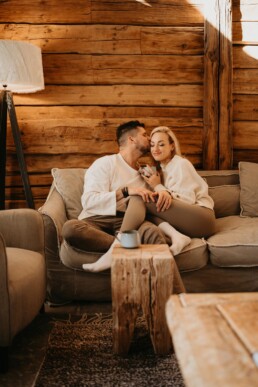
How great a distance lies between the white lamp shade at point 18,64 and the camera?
2.84 m

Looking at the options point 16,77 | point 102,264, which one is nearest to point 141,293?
point 102,264

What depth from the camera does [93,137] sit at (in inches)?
138

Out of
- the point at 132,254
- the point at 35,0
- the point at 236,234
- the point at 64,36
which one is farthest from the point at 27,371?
the point at 35,0

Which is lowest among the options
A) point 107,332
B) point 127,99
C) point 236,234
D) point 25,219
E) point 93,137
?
point 107,332

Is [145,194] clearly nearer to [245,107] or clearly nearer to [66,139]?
[66,139]

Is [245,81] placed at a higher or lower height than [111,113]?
higher

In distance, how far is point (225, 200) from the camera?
3143 mm

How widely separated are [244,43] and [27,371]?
3.10 meters

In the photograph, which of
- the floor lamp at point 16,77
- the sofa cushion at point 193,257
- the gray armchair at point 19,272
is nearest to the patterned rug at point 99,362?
the gray armchair at point 19,272

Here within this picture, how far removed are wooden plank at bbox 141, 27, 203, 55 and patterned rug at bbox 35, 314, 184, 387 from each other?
236 cm

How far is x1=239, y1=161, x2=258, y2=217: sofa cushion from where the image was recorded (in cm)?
306

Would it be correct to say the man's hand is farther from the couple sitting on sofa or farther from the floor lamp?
the floor lamp

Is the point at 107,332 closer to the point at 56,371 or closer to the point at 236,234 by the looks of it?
the point at 56,371

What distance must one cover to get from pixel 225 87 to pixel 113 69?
97cm
